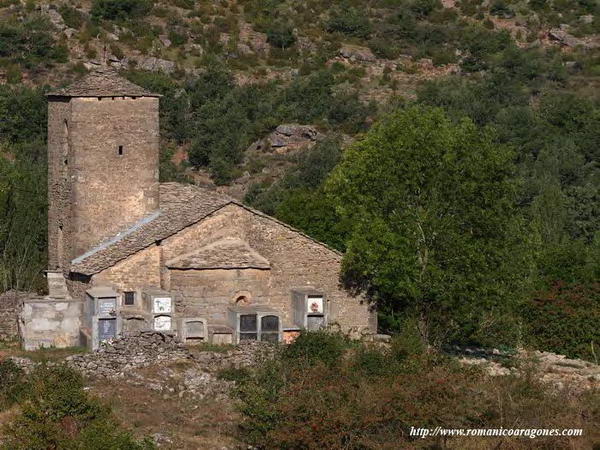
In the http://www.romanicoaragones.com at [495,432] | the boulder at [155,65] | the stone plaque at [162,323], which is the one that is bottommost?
the stone plaque at [162,323]

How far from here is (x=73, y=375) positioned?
97.8 ft

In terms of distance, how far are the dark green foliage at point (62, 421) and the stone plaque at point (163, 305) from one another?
674 centimetres

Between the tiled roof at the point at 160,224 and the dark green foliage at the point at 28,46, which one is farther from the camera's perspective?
the dark green foliage at the point at 28,46

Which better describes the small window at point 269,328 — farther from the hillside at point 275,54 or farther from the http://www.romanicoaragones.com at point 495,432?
the hillside at point 275,54

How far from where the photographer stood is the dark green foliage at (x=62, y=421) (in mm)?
25781

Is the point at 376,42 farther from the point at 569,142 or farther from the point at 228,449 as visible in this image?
the point at 228,449

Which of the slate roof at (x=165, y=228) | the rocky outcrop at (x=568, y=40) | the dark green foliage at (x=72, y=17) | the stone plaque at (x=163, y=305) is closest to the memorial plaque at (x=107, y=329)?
the stone plaque at (x=163, y=305)

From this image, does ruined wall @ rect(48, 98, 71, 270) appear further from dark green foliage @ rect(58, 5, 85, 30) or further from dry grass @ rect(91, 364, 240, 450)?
dark green foliage @ rect(58, 5, 85, 30)

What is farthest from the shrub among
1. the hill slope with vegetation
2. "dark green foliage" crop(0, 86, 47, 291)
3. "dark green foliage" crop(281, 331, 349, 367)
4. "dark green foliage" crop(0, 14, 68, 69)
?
"dark green foliage" crop(281, 331, 349, 367)

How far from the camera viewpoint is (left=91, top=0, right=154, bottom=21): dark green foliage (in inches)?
3440

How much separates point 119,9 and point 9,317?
51454 mm

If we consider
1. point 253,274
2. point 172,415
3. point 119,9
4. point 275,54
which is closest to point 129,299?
point 253,274

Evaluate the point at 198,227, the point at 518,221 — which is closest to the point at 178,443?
the point at 198,227

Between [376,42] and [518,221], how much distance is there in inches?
2175
